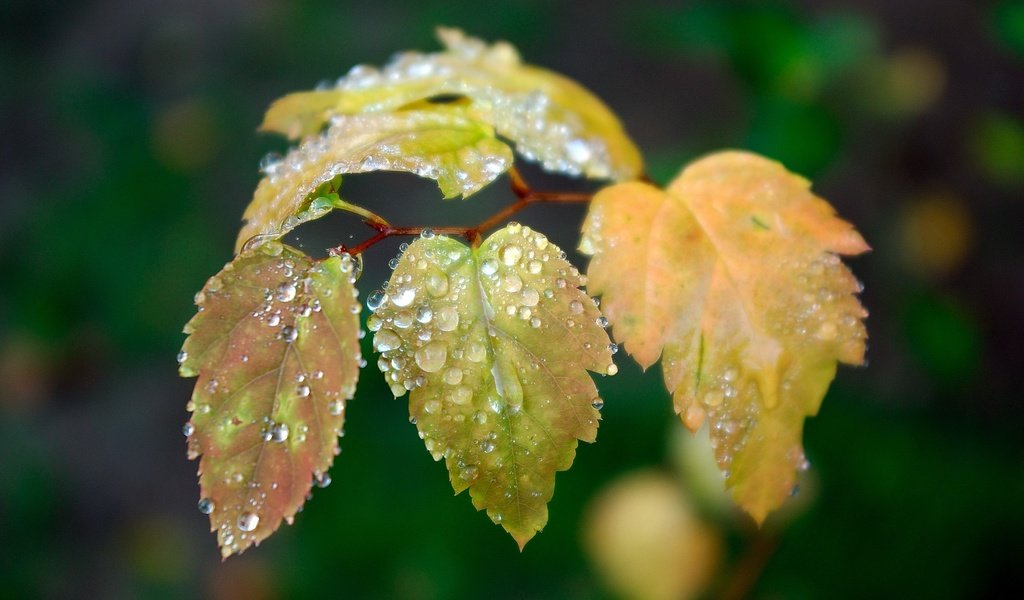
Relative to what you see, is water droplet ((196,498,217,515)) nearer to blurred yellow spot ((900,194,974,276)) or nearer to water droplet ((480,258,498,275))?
water droplet ((480,258,498,275))

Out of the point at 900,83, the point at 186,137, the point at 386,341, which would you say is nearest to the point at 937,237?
the point at 900,83

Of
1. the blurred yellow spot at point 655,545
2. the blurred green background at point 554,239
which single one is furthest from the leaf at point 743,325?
the blurred yellow spot at point 655,545

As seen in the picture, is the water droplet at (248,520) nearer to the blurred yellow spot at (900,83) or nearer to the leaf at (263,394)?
the leaf at (263,394)

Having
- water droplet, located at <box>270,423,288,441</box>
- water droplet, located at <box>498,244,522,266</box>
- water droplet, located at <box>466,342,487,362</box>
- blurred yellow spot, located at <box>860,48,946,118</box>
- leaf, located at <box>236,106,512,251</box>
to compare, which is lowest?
blurred yellow spot, located at <box>860,48,946,118</box>

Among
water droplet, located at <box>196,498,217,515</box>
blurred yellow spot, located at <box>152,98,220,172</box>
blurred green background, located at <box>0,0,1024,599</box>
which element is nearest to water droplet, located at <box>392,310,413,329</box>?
water droplet, located at <box>196,498,217,515</box>

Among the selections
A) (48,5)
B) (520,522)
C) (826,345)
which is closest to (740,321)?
(826,345)

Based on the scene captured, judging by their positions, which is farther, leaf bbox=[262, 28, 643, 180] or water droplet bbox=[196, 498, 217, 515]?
leaf bbox=[262, 28, 643, 180]
